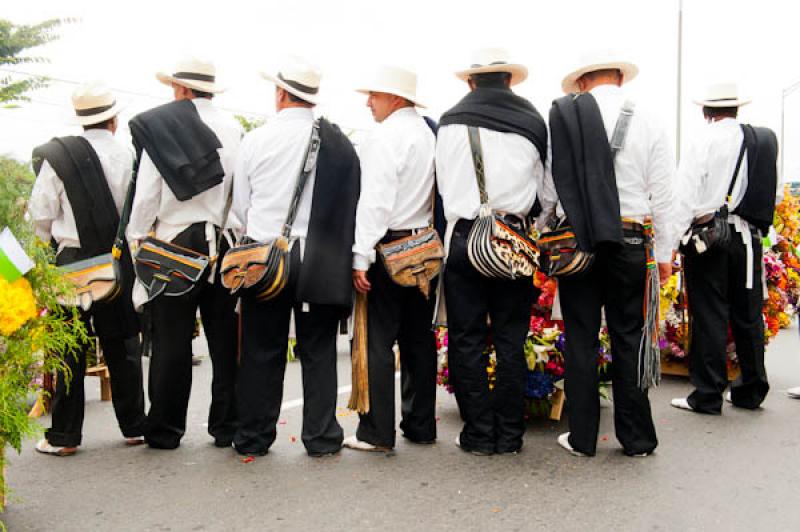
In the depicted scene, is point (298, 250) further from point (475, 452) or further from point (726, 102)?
point (726, 102)

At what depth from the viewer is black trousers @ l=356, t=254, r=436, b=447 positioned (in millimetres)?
4492

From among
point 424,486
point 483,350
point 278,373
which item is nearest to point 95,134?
point 278,373

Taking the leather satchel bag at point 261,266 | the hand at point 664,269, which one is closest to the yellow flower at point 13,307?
the leather satchel bag at point 261,266

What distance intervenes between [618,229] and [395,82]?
1461 mm

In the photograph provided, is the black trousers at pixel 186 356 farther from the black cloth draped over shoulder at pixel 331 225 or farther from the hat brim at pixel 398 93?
the hat brim at pixel 398 93

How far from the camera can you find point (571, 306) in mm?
4465

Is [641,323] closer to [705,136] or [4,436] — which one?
[705,136]

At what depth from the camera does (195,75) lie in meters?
4.55

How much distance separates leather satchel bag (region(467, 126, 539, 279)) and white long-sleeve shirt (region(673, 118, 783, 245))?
1.66 meters

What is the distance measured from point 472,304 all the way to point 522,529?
138 cm

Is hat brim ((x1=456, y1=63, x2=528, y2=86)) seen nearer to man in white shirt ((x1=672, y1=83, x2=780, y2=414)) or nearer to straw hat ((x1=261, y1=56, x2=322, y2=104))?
straw hat ((x1=261, y1=56, x2=322, y2=104))

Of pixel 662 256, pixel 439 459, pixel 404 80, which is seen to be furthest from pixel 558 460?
pixel 404 80

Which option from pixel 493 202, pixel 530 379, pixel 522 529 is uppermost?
pixel 493 202

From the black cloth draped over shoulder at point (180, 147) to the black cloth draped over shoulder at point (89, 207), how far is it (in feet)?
1.19
